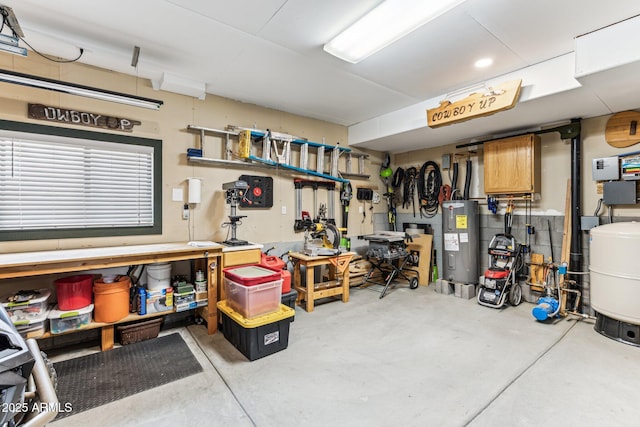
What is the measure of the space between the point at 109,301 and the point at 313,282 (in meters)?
2.37

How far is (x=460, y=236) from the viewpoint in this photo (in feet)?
15.1

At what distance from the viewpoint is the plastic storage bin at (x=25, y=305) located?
2.38 meters

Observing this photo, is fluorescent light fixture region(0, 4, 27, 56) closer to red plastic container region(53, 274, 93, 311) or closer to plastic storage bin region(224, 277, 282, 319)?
red plastic container region(53, 274, 93, 311)

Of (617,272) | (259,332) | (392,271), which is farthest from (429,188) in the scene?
(259,332)

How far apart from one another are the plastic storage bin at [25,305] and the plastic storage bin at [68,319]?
0.34 feet

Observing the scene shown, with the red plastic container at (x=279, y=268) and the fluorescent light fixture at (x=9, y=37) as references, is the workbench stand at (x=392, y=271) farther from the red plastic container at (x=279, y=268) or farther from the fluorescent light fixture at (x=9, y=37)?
the fluorescent light fixture at (x=9, y=37)

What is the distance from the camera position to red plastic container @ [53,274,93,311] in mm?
2621

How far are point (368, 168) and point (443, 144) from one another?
144cm

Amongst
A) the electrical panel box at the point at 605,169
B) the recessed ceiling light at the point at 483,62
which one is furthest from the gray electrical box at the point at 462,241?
the recessed ceiling light at the point at 483,62

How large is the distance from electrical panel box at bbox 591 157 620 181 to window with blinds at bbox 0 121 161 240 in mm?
5408

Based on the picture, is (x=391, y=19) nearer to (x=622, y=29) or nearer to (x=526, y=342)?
(x=622, y=29)

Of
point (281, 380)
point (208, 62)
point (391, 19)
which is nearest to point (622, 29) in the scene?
point (391, 19)

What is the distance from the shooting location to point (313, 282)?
414 cm

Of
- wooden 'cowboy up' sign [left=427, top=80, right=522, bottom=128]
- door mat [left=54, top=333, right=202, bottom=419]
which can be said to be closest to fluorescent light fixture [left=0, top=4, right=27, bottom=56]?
door mat [left=54, top=333, right=202, bottom=419]
